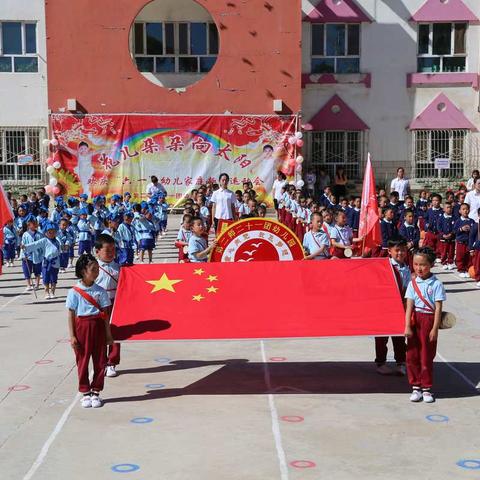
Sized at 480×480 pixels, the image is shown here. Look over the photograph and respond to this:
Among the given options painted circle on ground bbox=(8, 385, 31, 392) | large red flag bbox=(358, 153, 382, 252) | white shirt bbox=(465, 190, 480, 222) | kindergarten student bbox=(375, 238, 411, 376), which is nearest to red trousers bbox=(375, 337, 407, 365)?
kindergarten student bbox=(375, 238, 411, 376)

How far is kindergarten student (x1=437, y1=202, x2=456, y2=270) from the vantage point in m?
18.6

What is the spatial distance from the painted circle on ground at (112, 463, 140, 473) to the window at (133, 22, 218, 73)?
2492 centimetres

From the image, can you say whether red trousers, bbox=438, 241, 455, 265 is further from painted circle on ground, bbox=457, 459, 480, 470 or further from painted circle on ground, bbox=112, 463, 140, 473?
painted circle on ground, bbox=112, 463, 140, 473

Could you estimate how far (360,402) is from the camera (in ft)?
27.7

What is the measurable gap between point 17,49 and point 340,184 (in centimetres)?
1268

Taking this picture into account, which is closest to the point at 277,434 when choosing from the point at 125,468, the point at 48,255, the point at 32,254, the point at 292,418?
the point at 292,418

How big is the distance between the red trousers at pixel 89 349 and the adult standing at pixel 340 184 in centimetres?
2226

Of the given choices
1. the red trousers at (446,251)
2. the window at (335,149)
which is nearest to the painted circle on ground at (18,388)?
the red trousers at (446,251)

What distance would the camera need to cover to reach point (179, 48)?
3052 centimetres

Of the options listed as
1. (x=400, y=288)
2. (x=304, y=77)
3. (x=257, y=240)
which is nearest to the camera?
(x=400, y=288)

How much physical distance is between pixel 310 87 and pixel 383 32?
11.0 ft

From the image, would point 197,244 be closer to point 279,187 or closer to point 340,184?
point 279,187

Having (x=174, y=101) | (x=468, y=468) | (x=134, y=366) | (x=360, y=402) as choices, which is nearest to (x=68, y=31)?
(x=174, y=101)

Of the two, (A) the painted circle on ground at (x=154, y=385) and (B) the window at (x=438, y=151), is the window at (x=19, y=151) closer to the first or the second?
(B) the window at (x=438, y=151)
